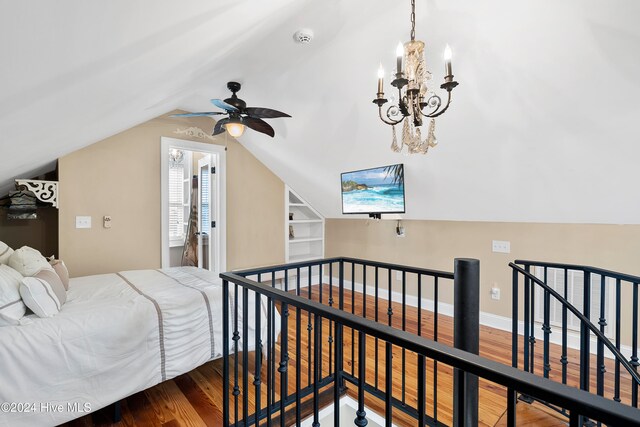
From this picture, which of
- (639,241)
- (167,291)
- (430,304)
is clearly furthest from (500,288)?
(167,291)

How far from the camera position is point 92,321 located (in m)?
1.84

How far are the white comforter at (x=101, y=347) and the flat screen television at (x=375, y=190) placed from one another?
1901mm

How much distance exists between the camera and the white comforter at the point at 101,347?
63.5 inches

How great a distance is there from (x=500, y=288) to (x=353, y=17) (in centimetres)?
313

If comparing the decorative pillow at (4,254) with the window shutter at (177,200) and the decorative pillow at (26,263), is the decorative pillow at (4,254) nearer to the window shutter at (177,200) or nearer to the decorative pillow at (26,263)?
the decorative pillow at (26,263)

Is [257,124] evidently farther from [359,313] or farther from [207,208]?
[359,313]

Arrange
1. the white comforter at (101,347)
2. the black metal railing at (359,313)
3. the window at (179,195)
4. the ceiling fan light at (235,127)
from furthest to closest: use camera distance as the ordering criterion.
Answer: the window at (179,195) < the ceiling fan light at (235,127) < the black metal railing at (359,313) < the white comforter at (101,347)

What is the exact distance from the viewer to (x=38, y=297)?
1777mm

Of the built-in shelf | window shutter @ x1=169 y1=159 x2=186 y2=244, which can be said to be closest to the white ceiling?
the built-in shelf

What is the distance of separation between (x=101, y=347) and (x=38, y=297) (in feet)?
1.50

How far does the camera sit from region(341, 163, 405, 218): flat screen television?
11.3 feet

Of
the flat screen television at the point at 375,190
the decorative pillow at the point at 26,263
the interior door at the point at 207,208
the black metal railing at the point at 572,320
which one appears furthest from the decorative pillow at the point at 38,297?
the flat screen television at the point at 375,190

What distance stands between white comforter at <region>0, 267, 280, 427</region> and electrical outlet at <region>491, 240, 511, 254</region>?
2.65 m

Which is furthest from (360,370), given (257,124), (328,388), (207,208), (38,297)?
(207,208)
